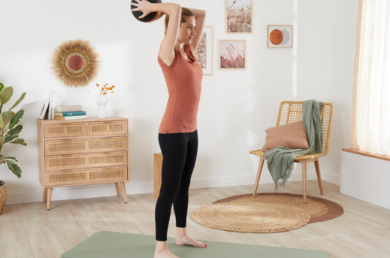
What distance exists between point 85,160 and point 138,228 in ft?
3.09

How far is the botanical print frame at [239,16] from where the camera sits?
459 centimetres

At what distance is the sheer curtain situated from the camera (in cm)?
387

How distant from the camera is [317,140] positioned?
425cm

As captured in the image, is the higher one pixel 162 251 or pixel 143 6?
pixel 143 6

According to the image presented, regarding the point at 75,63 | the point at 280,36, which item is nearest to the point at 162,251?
the point at 75,63

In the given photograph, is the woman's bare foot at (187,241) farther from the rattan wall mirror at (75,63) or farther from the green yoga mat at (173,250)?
the rattan wall mirror at (75,63)

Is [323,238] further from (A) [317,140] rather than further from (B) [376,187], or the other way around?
(A) [317,140]

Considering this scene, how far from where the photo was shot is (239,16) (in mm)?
4633

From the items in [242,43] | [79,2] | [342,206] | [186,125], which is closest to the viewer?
[186,125]

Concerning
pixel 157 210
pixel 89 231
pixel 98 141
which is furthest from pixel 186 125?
pixel 98 141

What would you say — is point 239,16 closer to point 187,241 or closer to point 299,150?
point 299,150

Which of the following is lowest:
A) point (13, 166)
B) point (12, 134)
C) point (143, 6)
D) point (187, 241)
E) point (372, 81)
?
point (187, 241)

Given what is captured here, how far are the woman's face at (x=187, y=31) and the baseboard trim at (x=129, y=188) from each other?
7.47ft

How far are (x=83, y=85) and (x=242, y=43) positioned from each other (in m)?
1.66
